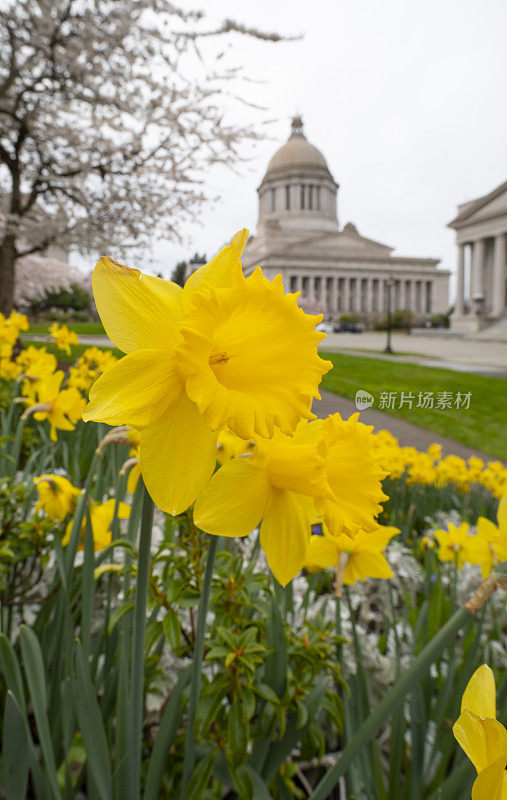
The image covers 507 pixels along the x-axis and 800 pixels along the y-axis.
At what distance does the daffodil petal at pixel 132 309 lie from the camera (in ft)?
1.00

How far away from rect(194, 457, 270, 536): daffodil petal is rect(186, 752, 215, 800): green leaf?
380 millimetres

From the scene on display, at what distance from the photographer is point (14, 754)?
474 millimetres

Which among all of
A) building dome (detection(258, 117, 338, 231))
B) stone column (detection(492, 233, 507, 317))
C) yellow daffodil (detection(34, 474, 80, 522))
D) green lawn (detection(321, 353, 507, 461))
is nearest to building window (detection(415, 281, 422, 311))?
stone column (detection(492, 233, 507, 317))

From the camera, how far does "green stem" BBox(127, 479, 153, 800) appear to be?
38 centimetres

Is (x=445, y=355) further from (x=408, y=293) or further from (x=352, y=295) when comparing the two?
(x=408, y=293)

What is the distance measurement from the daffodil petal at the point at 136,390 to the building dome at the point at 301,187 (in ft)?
97.1

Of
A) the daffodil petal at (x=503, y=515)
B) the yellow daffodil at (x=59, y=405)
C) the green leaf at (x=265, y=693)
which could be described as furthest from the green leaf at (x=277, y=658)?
the yellow daffodil at (x=59, y=405)

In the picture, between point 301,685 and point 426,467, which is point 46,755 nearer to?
point 301,685

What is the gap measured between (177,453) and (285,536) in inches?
5.1

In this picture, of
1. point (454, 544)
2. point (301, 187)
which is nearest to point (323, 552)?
point (454, 544)

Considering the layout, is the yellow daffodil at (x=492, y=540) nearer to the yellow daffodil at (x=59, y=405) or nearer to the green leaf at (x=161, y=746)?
the green leaf at (x=161, y=746)

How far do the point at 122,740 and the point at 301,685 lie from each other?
239mm

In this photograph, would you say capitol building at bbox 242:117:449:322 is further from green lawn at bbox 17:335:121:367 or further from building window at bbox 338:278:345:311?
green lawn at bbox 17:335:121:367

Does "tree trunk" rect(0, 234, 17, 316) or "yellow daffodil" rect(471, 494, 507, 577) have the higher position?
"tree trunk" rect(0, 234, 17, 316)
